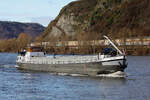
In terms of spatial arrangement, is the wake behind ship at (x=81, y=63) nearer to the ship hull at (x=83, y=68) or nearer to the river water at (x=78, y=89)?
the ship hull at (x=83, y=68)

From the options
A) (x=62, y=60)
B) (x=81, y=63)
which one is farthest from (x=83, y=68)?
(x=62, y=60)

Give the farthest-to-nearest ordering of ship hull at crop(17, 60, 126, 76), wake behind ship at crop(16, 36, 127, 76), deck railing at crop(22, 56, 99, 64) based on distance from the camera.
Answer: deck railing at crop(22, 56, 99, 64) < ship hull at crop(17, 60, 126, 76) < wake behind ship at crop(16, 36, 127, 76)

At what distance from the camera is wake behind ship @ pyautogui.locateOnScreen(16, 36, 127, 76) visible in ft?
184

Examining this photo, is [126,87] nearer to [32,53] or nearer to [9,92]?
[9,92]

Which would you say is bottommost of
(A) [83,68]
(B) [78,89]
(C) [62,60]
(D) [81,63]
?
(B) [78,89]

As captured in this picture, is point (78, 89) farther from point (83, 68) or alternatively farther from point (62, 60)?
point (62, 60)

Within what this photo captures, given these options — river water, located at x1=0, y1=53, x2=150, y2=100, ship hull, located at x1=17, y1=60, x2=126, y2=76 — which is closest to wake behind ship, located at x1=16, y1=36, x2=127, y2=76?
ship hull, located at x1=17, y1=60, x2=126, y2=76

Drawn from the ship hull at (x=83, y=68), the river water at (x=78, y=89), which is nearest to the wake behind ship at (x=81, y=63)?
the ship hull at (x=83, y=68)

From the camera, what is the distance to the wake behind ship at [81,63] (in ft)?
184

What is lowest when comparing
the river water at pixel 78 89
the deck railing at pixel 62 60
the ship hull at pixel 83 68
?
the river water at pixel 78 89

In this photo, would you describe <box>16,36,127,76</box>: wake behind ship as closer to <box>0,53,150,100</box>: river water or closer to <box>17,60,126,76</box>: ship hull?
<box>17,60,126,76</box>: ship hull

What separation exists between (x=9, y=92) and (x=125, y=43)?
125 meters

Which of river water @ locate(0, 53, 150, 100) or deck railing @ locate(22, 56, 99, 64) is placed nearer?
river water @ locate(0, 53, 150, 100)

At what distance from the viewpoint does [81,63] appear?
60781 millimetres
